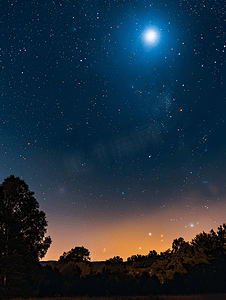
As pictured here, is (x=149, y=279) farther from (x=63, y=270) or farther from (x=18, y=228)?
(x=18, y=228)

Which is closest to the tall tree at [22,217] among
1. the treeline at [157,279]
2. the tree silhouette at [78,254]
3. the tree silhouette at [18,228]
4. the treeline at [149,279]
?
the tree silhouette at [18,228]

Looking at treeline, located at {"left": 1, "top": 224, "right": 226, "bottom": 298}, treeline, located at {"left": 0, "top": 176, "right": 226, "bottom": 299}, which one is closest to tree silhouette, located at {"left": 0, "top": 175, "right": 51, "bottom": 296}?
treeline, located at {"left": 0, "top": 176, "right": 226, "bottom": 299}

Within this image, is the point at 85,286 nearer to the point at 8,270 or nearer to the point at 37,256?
the point at 37,256

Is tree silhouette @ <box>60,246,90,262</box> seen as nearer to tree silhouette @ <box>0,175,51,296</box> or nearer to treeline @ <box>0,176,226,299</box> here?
treeline @ <box>0,176,226,299</box>

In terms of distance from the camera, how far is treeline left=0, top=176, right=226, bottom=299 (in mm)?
18484

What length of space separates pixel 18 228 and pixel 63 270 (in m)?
7.36

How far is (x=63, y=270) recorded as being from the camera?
2394 cm

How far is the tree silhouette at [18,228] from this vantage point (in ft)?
60.4

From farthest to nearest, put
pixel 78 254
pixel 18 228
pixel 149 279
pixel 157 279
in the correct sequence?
pixel 78 254 < pixel 157 279 < pixel 149 279 < pixel 18 228

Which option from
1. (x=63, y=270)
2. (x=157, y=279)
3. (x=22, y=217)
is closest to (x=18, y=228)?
(x=22, y=217)

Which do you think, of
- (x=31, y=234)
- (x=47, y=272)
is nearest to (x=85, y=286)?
(x=47, y=272)

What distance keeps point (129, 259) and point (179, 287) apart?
12773 millimetres

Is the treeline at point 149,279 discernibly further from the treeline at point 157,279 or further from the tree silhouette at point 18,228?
the tree silhouette at point 18,228

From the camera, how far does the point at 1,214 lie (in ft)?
63.0
